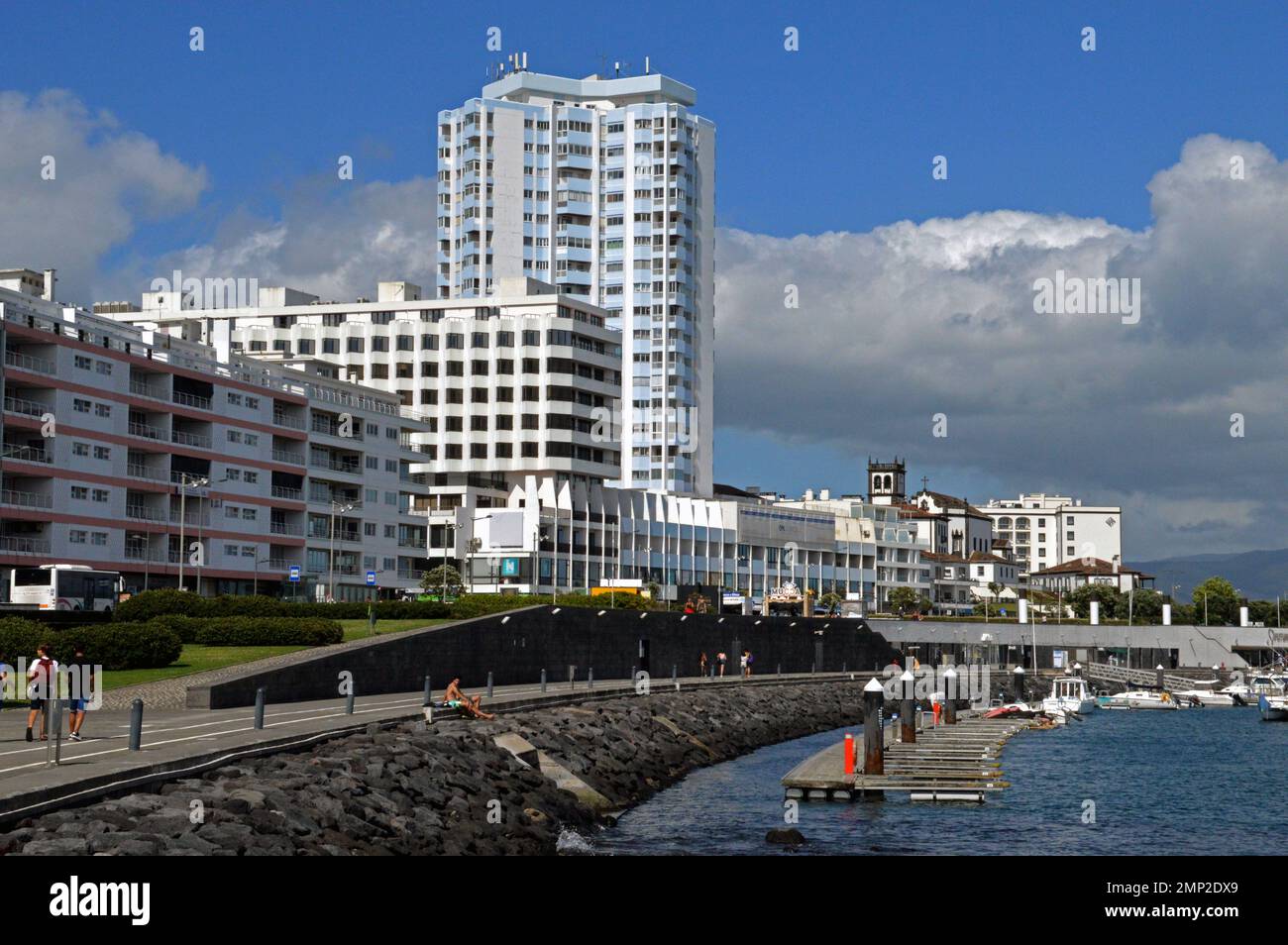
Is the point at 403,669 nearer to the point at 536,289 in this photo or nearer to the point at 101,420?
the point at 101,420

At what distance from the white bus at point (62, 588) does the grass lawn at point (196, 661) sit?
61.7ft

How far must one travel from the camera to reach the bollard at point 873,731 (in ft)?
175

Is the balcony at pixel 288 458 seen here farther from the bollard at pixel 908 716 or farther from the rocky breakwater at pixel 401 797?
the bollard at pixel 908 716

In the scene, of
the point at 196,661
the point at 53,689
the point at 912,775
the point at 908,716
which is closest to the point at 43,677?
the point at 53,689

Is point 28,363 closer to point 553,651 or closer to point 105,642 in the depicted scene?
point 553,651

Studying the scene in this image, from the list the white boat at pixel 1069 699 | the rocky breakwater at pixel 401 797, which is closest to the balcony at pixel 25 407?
the rocky breakwater at pixel 401 797

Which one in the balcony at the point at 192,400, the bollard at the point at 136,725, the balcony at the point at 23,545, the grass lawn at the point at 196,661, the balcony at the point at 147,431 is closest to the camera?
the bollard at the point at 136,725

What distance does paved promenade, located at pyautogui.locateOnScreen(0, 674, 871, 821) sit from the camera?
27.9m

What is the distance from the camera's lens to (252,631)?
66125mm

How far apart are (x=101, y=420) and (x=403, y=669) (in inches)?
1847

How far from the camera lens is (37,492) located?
321ft

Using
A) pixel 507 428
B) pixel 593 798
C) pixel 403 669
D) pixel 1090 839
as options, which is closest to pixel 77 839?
pixel 593 798

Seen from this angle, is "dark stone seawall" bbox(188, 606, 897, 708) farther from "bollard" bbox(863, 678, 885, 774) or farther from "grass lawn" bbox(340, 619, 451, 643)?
"bollard" bbox(863, 678, 885, 774)

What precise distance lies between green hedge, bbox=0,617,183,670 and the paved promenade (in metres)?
6.03
